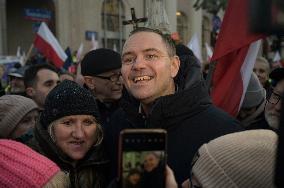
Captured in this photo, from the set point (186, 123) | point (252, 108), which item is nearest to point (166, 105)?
point (186, 123)

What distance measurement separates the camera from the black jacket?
1856 millimetres

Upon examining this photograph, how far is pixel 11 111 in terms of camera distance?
274 cm

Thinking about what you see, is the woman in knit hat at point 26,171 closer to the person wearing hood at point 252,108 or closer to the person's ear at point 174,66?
the person's ear at point 174,66

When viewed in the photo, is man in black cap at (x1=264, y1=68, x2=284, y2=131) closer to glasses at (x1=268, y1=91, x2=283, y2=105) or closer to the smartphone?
glasses at (x1=268, y1=91, x2=283, y2=105)

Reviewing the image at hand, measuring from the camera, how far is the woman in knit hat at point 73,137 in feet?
6.53

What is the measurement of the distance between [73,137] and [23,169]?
659mm

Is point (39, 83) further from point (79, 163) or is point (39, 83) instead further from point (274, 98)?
point (274, 98)

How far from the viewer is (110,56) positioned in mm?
3357

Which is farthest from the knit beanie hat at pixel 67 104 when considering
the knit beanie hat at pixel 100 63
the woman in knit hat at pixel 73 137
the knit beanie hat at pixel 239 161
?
the knit beanie hat at pixel 100 63

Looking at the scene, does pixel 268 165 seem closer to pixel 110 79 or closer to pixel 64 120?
pixel 64 120

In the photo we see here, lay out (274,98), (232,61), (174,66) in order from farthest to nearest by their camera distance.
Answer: (232,61) < (274,98) < (174,66)

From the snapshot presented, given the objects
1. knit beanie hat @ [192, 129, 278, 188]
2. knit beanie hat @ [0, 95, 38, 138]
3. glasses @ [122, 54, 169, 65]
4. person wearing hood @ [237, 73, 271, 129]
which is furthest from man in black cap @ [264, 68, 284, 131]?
knit beanie hat @ [0, 95, 38, 138]

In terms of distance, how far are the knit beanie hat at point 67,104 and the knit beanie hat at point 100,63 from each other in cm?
118

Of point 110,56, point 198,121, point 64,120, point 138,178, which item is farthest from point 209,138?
point 110,56
